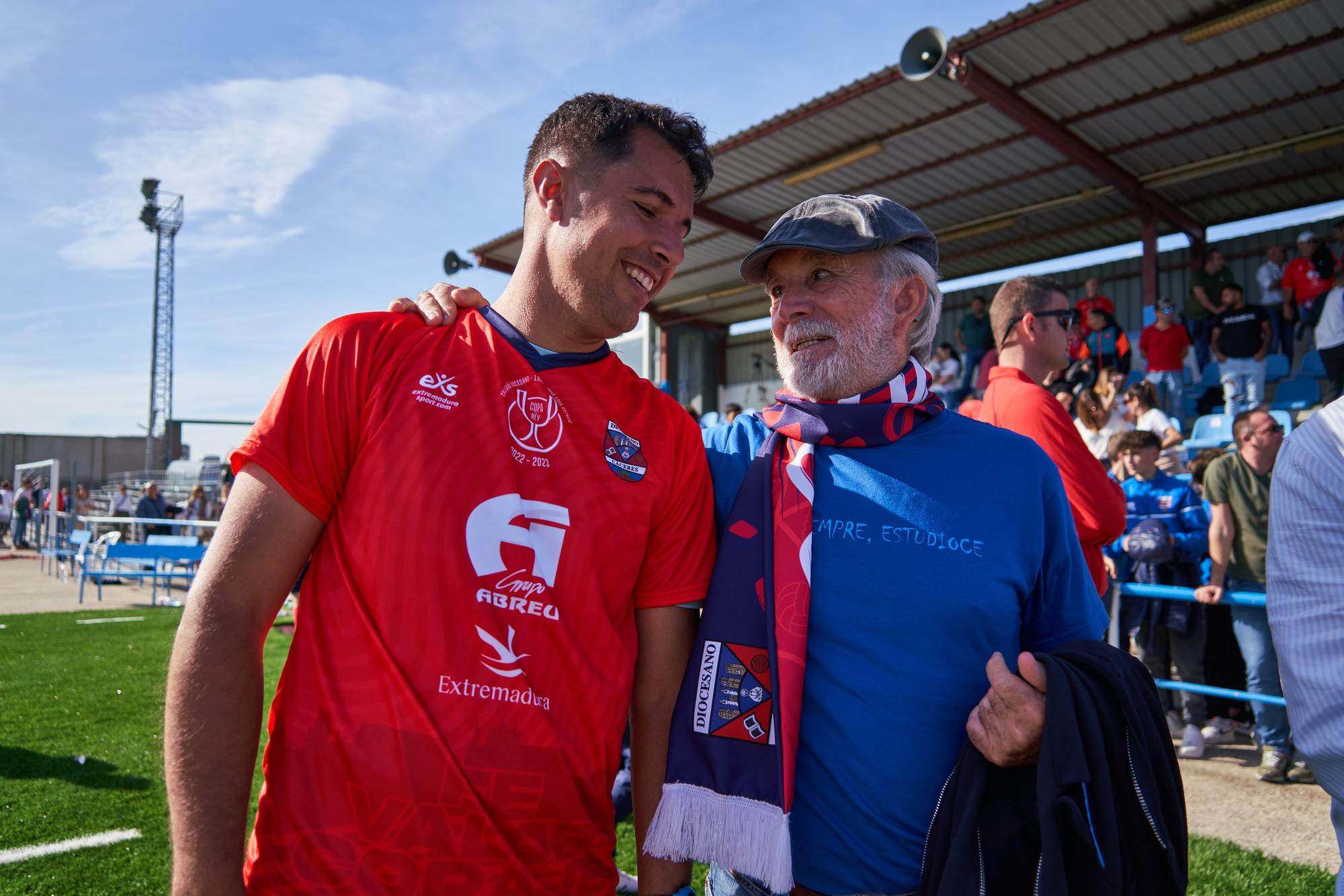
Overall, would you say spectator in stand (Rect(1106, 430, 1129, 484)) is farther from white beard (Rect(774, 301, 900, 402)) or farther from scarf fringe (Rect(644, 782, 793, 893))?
scarf fringe (Rect(644, 782, 793, 893))

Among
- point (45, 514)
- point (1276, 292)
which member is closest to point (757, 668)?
point (1276, 292)

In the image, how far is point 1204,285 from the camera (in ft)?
40.3

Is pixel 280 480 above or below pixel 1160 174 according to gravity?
below

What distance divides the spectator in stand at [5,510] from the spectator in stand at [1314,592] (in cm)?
3066

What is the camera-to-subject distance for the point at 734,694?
180 cm

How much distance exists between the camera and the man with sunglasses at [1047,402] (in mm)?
3232

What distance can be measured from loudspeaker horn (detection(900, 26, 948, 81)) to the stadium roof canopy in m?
0.18

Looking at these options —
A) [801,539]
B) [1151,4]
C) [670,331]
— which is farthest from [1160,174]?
[801,539]

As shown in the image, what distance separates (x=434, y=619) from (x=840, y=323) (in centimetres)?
111

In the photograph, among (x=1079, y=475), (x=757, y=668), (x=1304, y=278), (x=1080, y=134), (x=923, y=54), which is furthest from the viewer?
(x=1080, y=134)

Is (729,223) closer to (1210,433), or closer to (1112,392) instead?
(1112,392)

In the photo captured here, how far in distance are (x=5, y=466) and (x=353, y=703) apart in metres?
43.4

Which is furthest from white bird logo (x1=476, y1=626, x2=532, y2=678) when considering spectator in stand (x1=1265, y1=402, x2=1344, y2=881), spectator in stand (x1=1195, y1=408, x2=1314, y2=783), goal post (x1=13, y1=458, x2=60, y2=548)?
goal post (x1=13, y1=458, x2=60, y2=548)

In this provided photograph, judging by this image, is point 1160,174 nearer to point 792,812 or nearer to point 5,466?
point 792,812
